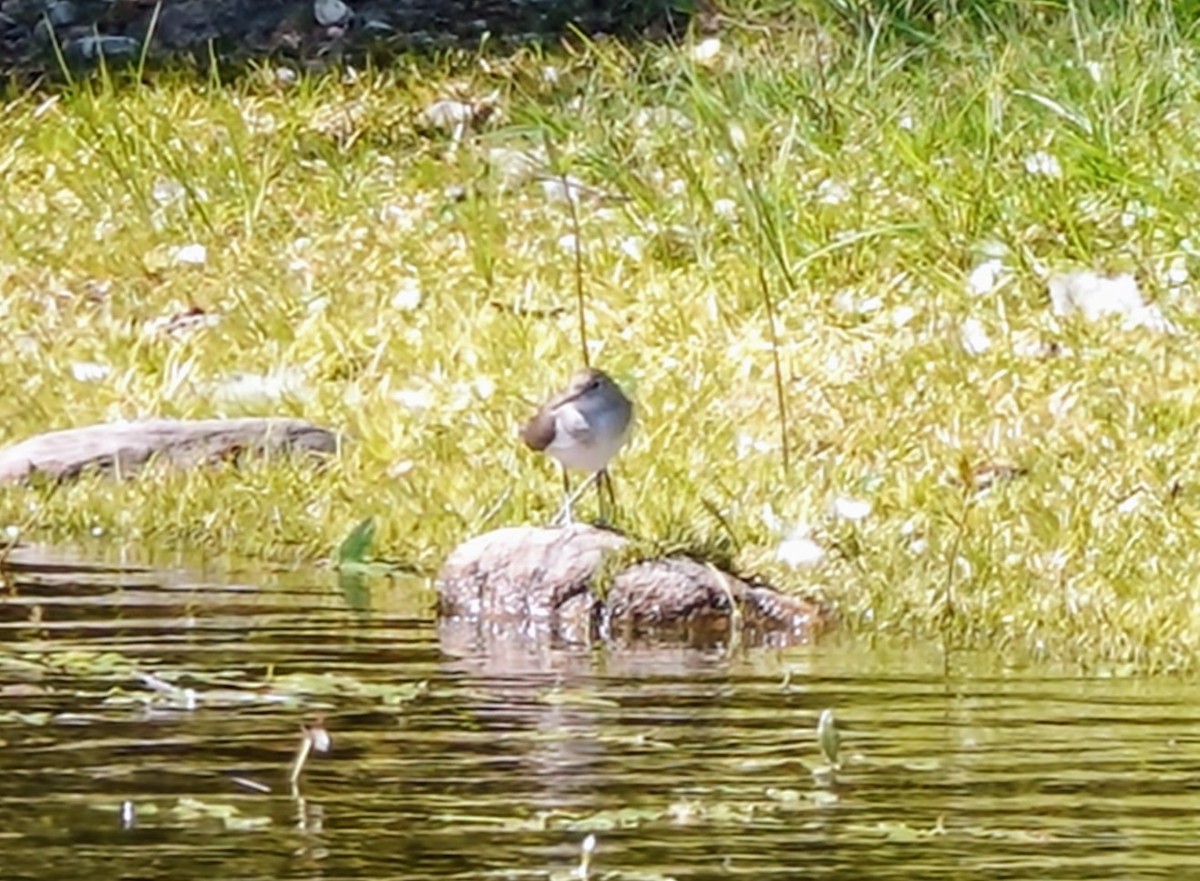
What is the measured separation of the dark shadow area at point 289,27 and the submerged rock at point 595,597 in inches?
209

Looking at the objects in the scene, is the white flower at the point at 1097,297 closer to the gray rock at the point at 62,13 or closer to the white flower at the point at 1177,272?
the white flower at the point at 1177,272

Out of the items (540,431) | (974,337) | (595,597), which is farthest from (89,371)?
(595,597)

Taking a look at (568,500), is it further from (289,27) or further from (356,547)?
(289,27)

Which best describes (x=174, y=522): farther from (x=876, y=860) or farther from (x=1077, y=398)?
(x=876, y=860)

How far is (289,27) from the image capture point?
40.1 feet

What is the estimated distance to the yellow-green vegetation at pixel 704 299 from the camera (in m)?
7.02

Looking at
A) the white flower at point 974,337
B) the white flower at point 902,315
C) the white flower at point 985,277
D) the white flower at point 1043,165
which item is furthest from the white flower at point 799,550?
the white flower at point 1043,165

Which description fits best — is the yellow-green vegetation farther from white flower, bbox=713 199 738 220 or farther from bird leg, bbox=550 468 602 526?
bird leg, bbox=550 468 602 526

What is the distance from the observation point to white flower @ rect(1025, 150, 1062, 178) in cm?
912

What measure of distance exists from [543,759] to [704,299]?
395 centimetres

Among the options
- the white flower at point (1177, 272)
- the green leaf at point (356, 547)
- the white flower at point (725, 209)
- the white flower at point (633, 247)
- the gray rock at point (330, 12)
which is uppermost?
the gray rock at point (330, 12)

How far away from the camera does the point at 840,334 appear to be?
8.55 meters

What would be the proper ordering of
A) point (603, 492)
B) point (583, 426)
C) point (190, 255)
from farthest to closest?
point (190, 255) < point (603, 492) < point (583, 426)

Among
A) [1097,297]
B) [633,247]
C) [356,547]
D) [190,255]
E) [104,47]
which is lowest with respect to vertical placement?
[356,547]
